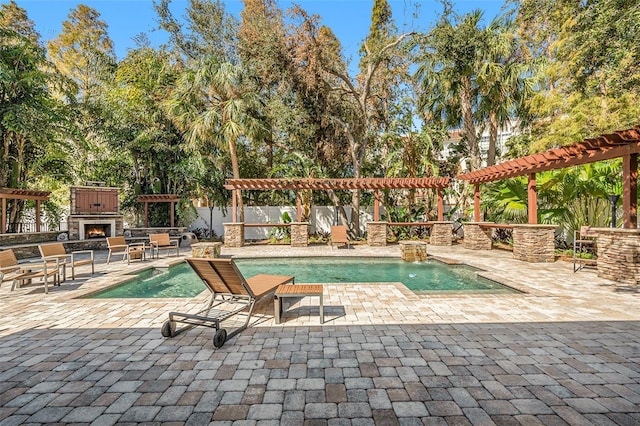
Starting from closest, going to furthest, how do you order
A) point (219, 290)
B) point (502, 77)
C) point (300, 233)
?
point (219, 290)
point (502, 77)
point (300, 233)

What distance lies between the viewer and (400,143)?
16.3m

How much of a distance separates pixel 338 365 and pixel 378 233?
11152 mm

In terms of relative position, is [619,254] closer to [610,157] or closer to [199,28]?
[610,157]

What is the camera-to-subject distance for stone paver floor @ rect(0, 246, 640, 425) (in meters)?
2.34

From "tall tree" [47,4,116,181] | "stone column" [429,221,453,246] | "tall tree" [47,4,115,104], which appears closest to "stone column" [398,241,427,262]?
"stone column" [429,221,453,246]

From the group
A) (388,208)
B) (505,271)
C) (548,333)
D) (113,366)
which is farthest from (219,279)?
(388,208)

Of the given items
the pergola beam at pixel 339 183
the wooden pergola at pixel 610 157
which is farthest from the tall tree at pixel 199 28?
the wooden pergola at pixel 610 157

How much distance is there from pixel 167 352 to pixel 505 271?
7.90 m

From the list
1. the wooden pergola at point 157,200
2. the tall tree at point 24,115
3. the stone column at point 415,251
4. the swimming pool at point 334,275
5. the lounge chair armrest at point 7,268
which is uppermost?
the tall tree at point 24,115

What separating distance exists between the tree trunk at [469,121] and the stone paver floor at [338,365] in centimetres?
1075

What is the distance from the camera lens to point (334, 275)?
28.3ft

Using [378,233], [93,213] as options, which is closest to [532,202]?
[378,233]

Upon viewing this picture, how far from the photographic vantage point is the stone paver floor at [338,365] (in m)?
2.34

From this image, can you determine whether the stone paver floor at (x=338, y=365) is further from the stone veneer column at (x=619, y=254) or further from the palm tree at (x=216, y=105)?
the palm tree at (x=216, y=105)
